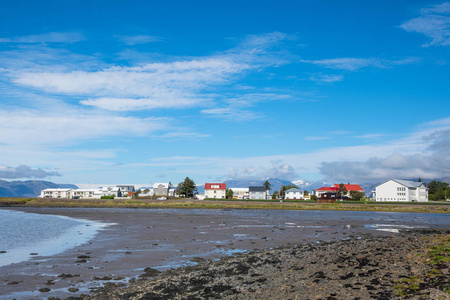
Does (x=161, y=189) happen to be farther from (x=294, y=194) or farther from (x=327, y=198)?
(x=327, y=198)

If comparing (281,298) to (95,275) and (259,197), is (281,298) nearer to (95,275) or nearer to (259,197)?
(95,275)

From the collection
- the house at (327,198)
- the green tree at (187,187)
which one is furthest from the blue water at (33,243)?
the green tree at (187,187)

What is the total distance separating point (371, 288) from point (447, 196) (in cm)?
18175

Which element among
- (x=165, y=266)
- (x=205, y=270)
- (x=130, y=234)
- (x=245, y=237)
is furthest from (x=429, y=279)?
(x=130, y=234)

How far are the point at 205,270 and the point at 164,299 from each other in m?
A: 5.30

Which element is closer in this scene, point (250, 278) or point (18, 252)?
point (250, 278)

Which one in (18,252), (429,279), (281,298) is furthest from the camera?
(18,252)

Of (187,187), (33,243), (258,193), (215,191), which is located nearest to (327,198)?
(258,193)

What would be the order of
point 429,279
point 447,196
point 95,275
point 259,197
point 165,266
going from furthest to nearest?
point 259,197, point 447,196, point 165,266, point 95,275, point 429,279

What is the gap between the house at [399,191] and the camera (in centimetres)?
14925

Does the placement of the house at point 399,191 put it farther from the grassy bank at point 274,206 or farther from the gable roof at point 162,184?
the gable roof at point 162,184

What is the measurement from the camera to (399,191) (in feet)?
Answer: 493

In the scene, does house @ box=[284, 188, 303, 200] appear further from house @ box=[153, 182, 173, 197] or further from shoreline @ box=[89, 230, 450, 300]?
shoreline @ box=[89, 230, 450, 300]

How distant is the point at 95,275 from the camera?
1864 cm
